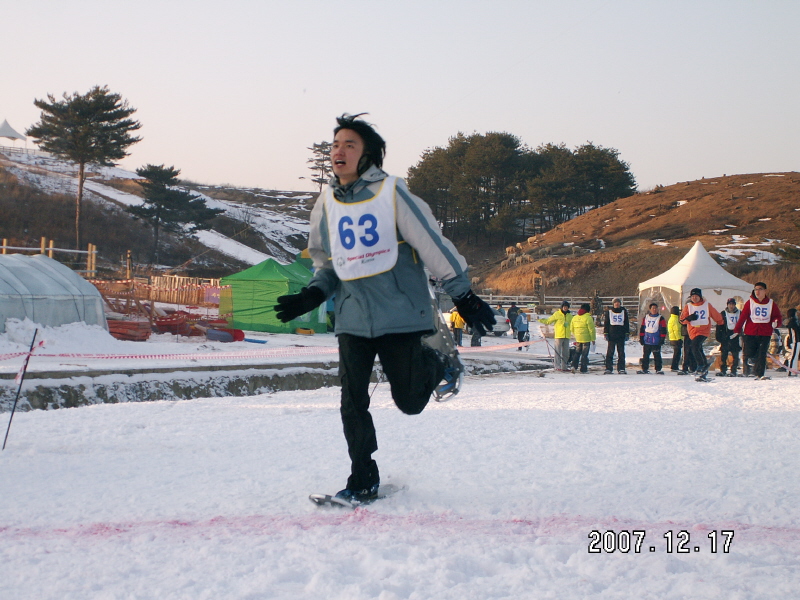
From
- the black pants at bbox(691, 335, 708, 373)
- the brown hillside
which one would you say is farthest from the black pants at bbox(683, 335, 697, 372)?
the brown hillside

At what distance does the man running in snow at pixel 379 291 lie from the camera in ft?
10.4

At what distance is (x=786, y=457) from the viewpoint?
169 inches

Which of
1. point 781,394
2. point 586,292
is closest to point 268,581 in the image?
point 781,394

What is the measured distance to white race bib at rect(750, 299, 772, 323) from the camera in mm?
11539

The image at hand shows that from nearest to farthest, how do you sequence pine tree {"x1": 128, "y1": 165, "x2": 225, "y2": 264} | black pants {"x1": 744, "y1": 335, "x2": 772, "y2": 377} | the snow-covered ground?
the snow-covered ground → black pants {"x1": 744, "y1": 335, "x2": 772, "y2": 377} → pine tree {"x1": 128, "y1": 165, "x2": 225, "y2": 264}

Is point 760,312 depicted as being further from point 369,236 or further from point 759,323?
point 369,236

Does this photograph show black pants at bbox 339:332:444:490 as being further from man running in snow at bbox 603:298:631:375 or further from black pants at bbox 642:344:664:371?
black pants at bbox 642:344:664:371

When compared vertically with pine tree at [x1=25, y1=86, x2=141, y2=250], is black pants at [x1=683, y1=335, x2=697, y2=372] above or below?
below

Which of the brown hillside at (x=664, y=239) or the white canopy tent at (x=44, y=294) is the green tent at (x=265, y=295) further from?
the brown hillside at (x=664, y=239)

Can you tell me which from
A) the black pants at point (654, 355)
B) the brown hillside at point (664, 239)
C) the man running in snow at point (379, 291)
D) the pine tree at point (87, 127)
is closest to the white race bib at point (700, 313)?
the black pants at point (654, 355)

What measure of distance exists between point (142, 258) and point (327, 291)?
56128mm

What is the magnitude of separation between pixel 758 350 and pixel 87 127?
44.4m

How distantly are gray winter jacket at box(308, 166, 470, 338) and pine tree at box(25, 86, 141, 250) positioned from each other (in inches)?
1871

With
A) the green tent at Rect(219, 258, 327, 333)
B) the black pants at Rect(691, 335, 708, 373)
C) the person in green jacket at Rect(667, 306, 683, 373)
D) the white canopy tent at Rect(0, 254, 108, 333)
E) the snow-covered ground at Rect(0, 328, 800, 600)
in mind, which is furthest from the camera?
the green tent at Rect(219, 258, 327, 333)
